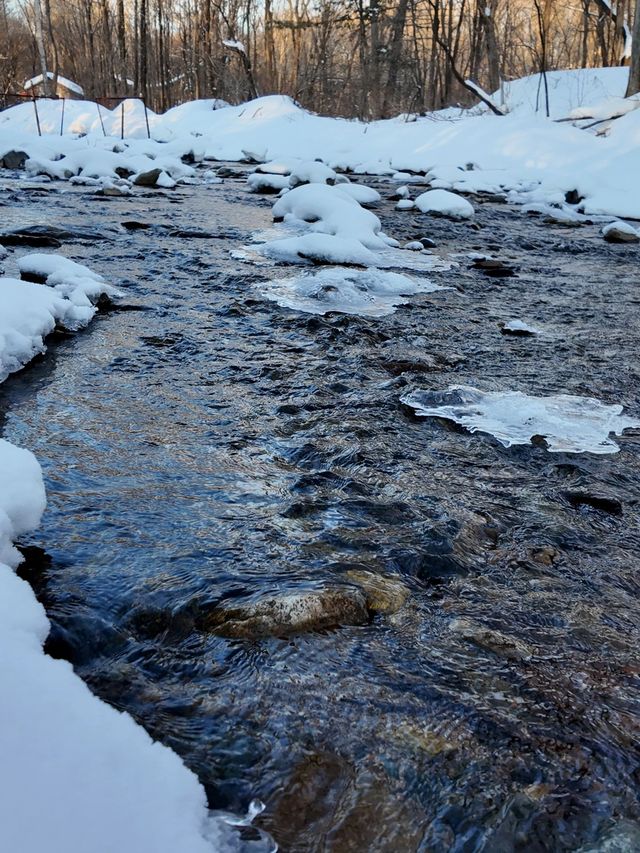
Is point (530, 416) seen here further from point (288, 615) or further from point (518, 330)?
point (288, 615)

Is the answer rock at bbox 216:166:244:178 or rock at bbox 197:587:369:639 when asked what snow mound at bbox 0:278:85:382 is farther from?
rock at bbox 216:166:244:178

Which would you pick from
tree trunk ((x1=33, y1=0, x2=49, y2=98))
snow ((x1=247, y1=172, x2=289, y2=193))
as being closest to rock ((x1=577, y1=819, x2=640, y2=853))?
snow ((x1=247, y1=172, x2=289, y2=193))

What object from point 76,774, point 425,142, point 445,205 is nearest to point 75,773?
point 76,774

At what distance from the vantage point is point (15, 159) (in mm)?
11719

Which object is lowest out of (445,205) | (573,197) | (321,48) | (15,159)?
(445,205)

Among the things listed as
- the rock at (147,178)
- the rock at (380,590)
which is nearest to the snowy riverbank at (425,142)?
the rock at (147,178)

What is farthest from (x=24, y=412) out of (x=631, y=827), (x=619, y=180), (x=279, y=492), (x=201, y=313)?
(x=619, y=180)

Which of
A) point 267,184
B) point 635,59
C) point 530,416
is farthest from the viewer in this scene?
point 635,59

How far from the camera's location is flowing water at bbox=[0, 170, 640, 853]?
1.13 m

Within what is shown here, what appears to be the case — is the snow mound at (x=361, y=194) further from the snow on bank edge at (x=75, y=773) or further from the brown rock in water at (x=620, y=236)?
the snow on bank edge at (x=75, y=773)

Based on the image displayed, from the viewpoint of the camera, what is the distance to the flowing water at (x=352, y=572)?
3.72 feet

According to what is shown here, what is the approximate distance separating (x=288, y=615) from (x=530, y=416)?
5.02 ft

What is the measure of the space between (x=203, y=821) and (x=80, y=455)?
55.0 inches

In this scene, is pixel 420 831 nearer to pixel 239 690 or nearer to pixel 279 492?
pixel 239 690
